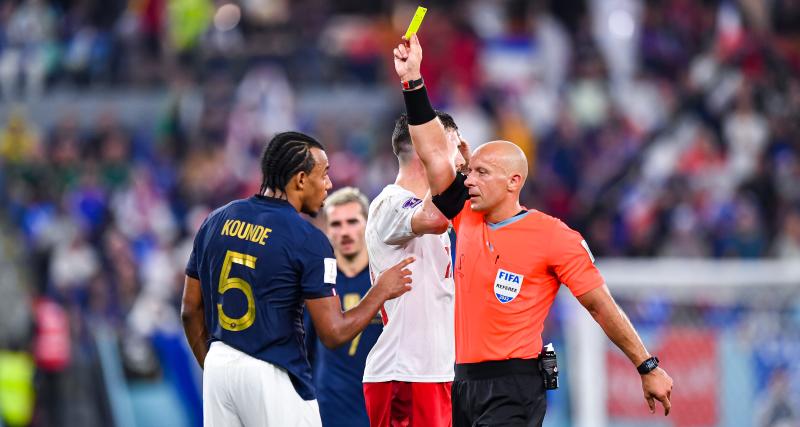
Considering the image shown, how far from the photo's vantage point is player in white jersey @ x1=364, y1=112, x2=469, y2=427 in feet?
22.4

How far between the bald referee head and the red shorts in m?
1.09

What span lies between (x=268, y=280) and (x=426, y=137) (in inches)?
41.0

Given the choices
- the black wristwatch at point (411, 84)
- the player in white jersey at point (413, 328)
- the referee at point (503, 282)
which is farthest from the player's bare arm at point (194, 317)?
the black wristwatch at point (411, 84)

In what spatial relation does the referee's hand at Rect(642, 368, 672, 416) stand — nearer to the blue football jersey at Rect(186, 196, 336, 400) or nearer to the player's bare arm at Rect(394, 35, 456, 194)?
the player's bare arm at Rect(394, 35, 456, 194)

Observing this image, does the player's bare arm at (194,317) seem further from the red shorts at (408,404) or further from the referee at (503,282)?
the referee at (503,282)

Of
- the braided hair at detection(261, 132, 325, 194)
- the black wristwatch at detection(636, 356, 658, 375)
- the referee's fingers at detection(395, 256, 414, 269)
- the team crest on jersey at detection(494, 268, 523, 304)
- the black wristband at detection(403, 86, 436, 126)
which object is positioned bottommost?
the black wristwatch at detection(636, 356, 658, 375)

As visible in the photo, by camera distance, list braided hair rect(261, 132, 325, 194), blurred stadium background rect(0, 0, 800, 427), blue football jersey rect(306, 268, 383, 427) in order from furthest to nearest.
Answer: blurred stadium background rect(0, 0, 800, 427) < blue football jersey rect(306, 268, 383, 427) < braided hair rect(261, 132, 325, 194)

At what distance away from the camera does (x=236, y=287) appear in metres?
6.18

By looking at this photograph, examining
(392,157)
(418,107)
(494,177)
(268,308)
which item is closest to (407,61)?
(418,107)

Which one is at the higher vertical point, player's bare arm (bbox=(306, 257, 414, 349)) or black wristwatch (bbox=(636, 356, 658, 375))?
player's bare arm (bbox=(306, 257, 414, 349))

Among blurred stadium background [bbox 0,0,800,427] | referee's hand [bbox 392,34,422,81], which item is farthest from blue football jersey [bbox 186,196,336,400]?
blurred stadium background [bbox 0,0,800,427]

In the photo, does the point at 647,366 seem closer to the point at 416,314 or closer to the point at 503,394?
the point at 503,394

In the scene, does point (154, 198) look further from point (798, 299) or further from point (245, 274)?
point (245, 274)

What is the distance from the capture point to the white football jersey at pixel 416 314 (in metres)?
6.83
